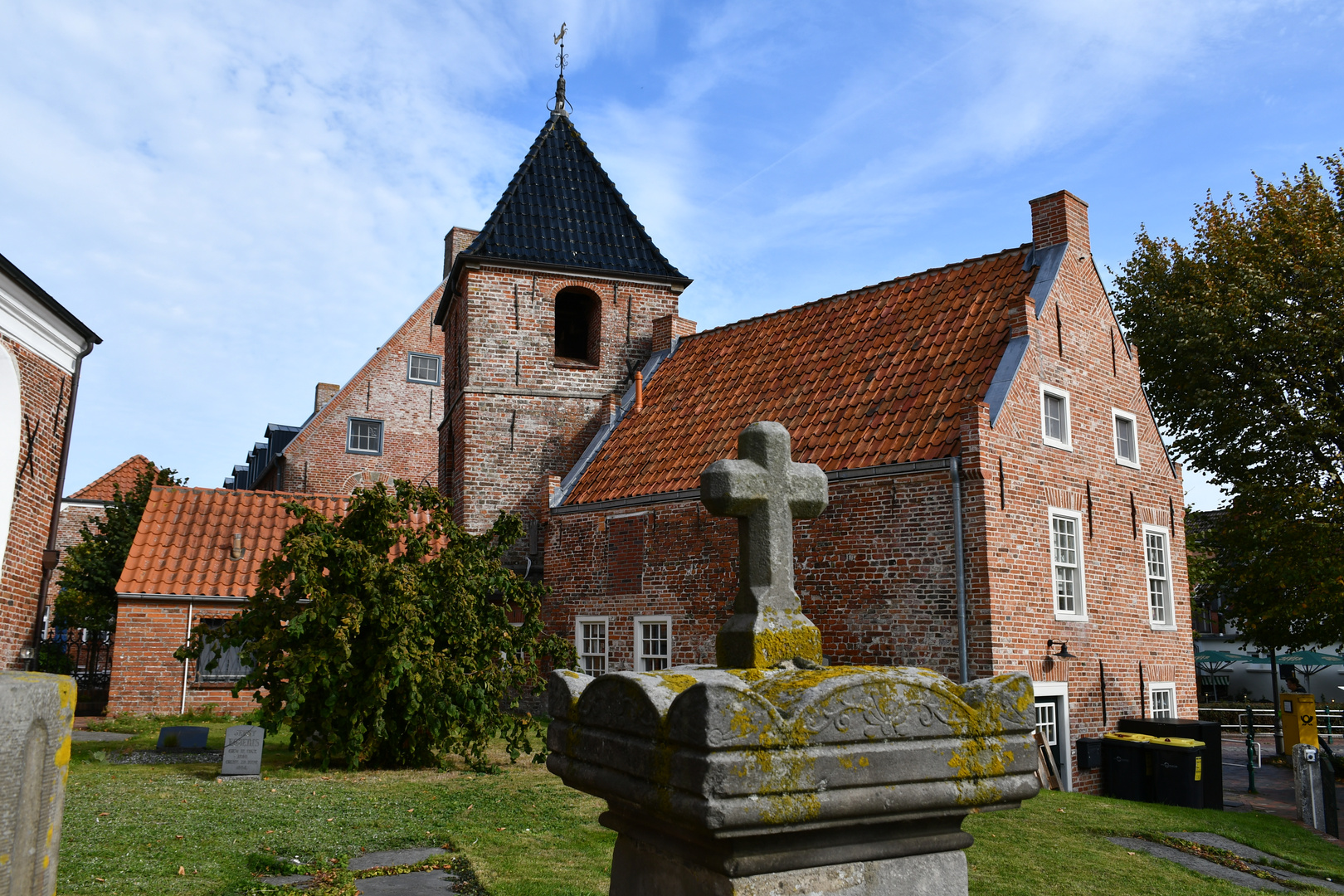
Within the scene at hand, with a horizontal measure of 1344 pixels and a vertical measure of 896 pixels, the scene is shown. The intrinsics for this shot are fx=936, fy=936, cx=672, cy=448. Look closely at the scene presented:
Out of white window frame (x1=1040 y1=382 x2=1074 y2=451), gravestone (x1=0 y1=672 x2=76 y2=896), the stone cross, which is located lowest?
gravestone (x1=0 y1=672 x2=76 y2=896)

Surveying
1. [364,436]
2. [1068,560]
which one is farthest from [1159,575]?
[364,436]


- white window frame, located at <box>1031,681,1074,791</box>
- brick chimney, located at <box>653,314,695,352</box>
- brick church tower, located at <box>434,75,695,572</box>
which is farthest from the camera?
brick chimney, located at <box>653,314,695,352</box>

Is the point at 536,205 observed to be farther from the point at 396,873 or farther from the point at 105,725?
the point at 396,873

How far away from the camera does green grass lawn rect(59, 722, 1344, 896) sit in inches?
259

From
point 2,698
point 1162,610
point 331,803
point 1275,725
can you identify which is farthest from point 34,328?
point 1275,725

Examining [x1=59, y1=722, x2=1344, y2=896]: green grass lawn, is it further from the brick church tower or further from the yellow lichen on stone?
the brick church tower

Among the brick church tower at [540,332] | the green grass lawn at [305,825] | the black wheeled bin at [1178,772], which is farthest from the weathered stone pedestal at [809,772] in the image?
the brick church tower at [540,332]

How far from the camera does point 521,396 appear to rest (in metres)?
20.0

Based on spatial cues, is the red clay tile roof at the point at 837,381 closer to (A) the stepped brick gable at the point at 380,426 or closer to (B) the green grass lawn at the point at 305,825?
(B) the green grass lawn at the point at 305,825

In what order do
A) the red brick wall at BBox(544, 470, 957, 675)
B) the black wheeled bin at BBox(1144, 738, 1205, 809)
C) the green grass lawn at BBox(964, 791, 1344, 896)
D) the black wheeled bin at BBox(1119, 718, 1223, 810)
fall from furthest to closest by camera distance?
1. the black wheeled bin at BBox(1119, 718, 1223, 810)
2. the red brick wall at BBox(544, 470, 957, 675)
3. the black wheeled bin at BBox(1144, 738, 1205, 809)
4. the green grass lawn at BBox(964, 791, 1344, 896)

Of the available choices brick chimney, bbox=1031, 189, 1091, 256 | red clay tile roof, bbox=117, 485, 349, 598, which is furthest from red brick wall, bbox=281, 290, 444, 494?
brick chimney, bbox=1031, 189, 1091, 256

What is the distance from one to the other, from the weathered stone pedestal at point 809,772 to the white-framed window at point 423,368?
103 feet

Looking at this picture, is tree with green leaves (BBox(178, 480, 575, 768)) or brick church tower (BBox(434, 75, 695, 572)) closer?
tree with green leaves (BBox(178, 480, 575, 768))

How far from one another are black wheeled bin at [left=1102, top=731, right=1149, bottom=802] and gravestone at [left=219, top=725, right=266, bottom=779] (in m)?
11.2
